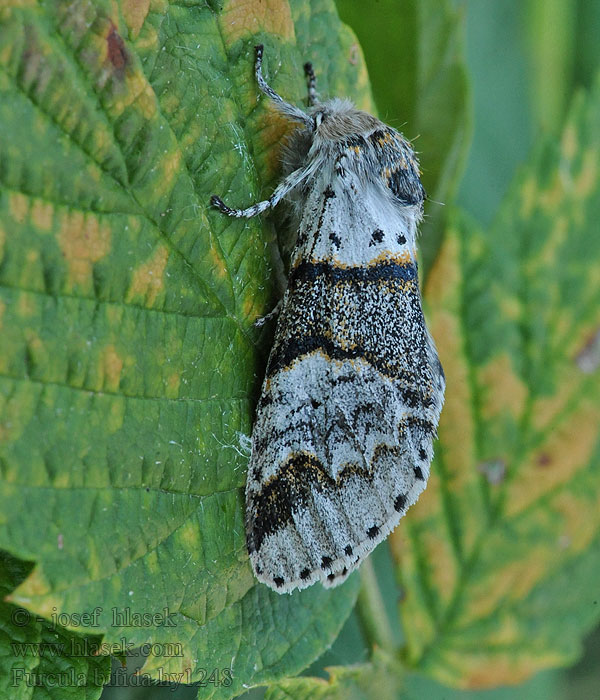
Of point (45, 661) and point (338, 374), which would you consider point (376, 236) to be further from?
point (45, 661)

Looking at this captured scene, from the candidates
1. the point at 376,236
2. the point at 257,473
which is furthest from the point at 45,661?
the point at 376,236

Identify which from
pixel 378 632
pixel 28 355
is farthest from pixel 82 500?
pixel 378 632

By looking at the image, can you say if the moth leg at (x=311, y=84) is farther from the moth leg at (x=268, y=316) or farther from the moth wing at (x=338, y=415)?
the moth leg at (x=268, y=316)

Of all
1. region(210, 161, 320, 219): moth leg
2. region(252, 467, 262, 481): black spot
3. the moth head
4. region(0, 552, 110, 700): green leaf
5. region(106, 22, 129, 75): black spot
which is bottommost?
region(0, 552, 110, 700): green leaf

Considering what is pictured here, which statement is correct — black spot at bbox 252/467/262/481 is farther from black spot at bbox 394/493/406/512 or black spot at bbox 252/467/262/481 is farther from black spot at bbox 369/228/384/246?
black spot at bbox 369/228/384/246

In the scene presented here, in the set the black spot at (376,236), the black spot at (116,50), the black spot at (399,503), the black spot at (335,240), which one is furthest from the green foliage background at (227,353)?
the black spot at (399,503)

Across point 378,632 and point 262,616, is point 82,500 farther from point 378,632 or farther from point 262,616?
point 378,632

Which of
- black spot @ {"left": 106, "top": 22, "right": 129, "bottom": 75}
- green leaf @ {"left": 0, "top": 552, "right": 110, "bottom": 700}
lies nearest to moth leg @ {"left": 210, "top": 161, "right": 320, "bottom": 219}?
black spot @ {"left": 106, "top": 22, "right": 129, "bottom": 75}
